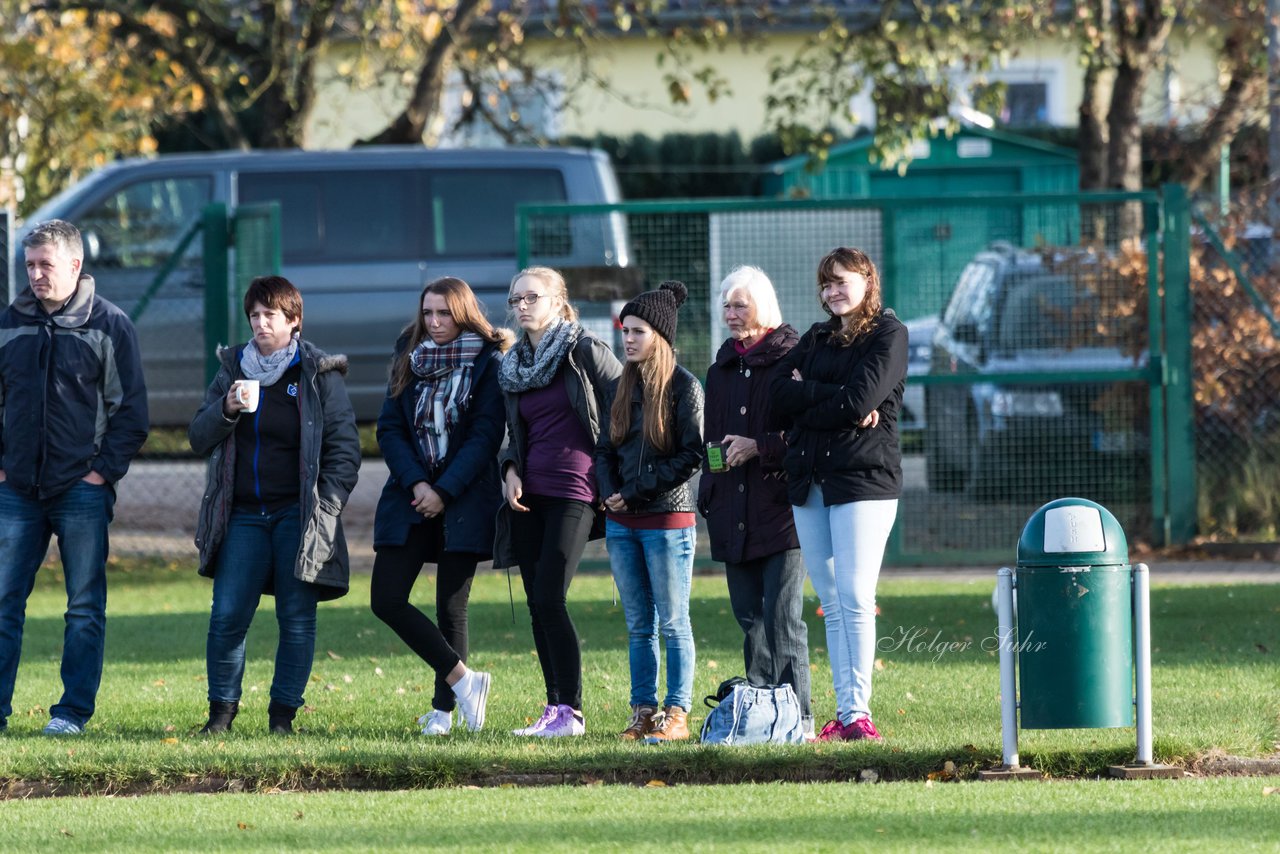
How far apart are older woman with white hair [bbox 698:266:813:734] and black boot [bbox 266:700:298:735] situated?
1815 millimetres

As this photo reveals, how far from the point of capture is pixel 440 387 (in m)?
7.05

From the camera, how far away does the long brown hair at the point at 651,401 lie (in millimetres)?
6805

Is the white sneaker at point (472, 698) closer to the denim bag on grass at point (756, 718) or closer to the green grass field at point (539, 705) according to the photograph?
the green grass field at point (539, 705)

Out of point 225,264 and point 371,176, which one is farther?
point 371,176

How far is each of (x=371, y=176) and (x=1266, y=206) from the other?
6833mm

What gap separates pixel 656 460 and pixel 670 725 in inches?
39.8

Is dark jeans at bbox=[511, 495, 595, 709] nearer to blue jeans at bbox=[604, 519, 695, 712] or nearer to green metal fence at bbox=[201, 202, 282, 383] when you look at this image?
blue jeans at bbox=[604, 519, 695, 712]

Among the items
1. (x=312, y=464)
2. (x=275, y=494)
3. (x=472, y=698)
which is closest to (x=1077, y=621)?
(x=472, y=698)

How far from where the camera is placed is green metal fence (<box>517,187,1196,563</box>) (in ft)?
38.1

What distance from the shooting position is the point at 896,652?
8805 mm

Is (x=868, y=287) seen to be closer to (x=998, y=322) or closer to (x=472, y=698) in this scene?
(x=472, y=698)

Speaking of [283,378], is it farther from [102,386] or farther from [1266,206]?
[1266,206]

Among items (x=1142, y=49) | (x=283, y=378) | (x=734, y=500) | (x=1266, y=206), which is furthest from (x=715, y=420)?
(x=1142, y=49)

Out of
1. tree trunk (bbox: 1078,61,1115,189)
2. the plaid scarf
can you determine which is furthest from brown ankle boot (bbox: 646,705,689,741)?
tree trunk (bbox: 1078,61,1115,189)
